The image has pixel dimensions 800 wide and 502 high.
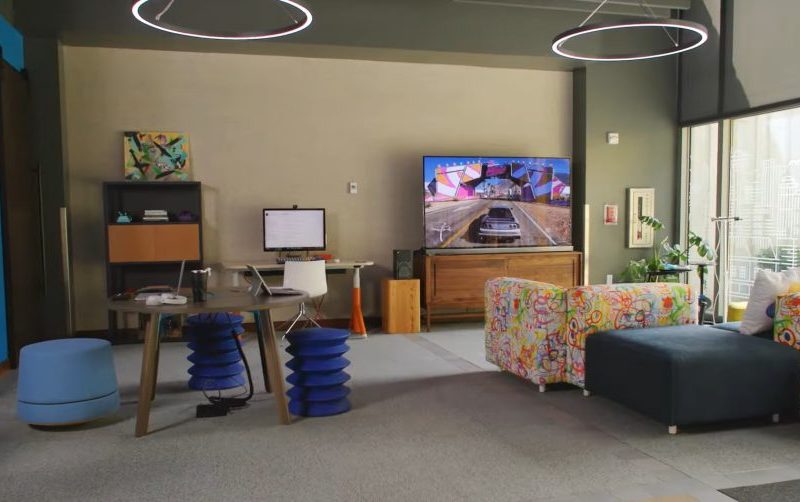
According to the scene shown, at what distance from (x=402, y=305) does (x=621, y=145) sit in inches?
127

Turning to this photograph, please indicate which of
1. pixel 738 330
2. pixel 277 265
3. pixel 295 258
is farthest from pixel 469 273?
pixel 738 330

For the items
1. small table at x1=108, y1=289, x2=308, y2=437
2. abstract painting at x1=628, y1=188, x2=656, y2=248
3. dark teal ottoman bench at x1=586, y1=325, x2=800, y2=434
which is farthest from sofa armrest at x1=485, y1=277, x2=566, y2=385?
abstract painting at x1=628, y1=188, x2=656, y2=248

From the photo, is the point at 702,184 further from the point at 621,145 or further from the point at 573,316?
the point at 573,316

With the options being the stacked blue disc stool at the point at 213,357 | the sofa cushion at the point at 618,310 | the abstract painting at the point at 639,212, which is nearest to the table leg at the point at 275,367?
the stacked blue disc stool at the point at 213,357

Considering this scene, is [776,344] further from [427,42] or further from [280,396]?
[427,42]

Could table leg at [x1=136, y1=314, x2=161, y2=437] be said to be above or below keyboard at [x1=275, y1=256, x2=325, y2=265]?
below

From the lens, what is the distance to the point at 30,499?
9.14 feet

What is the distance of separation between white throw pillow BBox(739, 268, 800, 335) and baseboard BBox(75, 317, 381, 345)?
407 centimetres

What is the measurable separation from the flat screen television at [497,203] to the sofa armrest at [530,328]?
237 cm

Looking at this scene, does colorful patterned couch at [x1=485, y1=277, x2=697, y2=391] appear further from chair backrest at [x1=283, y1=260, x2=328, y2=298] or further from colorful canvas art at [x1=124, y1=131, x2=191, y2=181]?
colorful canvas art at [x1=124, y1=131, x2=191, y2=181]

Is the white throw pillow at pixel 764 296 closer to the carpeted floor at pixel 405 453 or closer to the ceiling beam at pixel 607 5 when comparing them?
the carpeted floor at pixel 405 453

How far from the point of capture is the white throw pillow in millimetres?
3820

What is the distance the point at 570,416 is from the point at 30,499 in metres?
2.73

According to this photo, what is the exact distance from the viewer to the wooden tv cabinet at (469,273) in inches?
273
